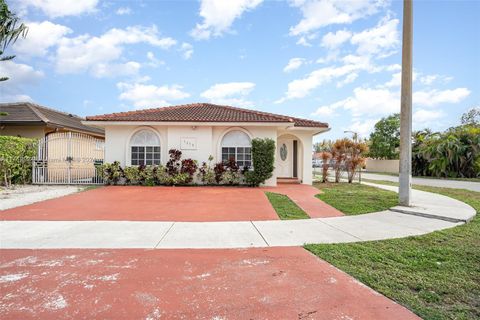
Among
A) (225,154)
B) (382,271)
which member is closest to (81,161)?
(225,154)

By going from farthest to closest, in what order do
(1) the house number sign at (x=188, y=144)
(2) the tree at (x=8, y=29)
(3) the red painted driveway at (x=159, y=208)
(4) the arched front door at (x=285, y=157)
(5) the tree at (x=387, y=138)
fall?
(5) the tree at (x=387, y=138) < (4) the arched front door at (x=285, y=157) < (1) the house number sign at (x=188, y=144) < (2) the tree at (x=8, y=29) < (3) the red painted driveway at (x=159, y=208)

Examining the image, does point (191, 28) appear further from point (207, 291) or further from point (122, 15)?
point (207, 291)

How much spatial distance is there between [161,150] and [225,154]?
3522mm

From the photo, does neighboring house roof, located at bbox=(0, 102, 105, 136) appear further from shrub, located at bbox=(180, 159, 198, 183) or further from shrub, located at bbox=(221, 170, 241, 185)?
shrub, located at bbox=(221, 170, 241, 185)

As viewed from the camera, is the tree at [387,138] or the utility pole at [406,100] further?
the tree at [387,138]

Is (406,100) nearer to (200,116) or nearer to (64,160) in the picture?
(200,116)

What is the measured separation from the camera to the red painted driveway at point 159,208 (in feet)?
25.2

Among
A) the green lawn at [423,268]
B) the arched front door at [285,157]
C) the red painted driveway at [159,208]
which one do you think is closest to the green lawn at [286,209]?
the red painted driveway at [159,208]

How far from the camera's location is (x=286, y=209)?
876 centimetres

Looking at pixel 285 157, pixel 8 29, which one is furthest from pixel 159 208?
pixel 8 29

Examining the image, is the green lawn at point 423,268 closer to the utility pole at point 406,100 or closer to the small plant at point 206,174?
the utility pole at point 406,100

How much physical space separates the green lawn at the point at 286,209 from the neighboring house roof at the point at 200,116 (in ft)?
17.7

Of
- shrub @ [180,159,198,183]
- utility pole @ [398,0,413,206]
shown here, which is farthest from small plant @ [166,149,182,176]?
utility pole @ [398,0,413,206]

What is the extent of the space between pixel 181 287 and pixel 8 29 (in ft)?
51.5
